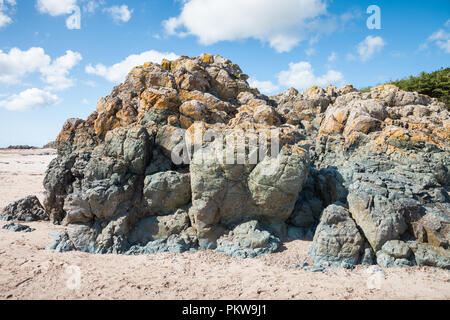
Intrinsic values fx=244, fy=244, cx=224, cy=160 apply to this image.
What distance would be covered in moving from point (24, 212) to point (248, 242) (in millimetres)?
12563

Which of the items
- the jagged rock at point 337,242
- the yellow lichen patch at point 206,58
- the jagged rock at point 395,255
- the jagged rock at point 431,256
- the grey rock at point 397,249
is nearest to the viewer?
the jagged rock at point 431,256

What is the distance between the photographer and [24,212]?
1348 centimetres

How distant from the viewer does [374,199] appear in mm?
9570

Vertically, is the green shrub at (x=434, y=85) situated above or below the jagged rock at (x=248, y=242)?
above

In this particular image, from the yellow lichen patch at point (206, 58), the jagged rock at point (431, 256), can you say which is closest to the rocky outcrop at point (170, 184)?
the jagged rock at point (431, 256)

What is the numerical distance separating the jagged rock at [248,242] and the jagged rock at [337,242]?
1640 mm

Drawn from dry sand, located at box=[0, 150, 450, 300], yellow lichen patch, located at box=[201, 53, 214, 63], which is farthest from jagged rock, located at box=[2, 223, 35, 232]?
yellow lichen patch, located at box=[201, 53, 214, 63]

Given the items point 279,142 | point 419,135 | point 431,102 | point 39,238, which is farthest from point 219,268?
point 431,102

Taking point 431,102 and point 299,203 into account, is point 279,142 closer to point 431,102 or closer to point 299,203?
point 299,203

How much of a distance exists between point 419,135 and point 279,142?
7.90 metres

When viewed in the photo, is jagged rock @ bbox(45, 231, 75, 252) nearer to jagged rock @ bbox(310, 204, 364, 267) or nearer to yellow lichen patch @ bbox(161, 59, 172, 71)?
jagged rock @ bbox(310, 204, 364, 267)

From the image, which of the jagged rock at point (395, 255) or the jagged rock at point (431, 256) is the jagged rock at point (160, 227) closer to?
the jagged rock at point (395, 255)

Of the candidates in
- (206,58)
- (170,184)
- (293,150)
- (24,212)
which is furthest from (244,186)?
(206,58)

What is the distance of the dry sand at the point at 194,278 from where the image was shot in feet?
23.9
